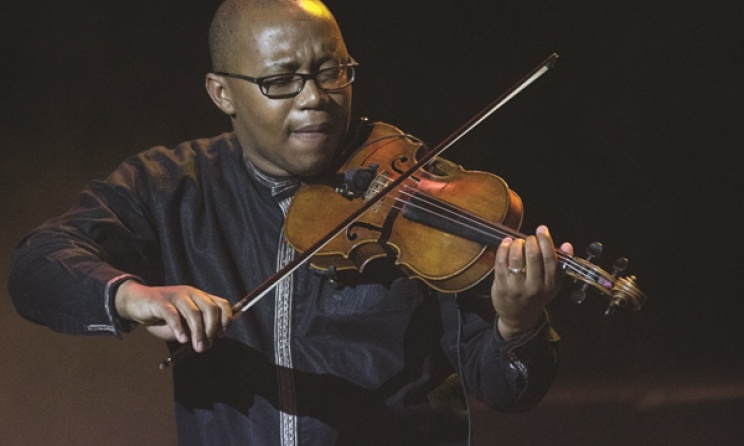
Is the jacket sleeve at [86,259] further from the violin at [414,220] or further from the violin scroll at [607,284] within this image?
the violin scroll at [607,284]

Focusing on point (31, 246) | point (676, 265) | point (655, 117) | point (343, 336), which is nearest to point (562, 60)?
point (655, 117)

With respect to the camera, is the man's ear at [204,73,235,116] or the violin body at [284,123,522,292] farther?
the man's ear at [204,73,235,116]

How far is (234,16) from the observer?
1.60 meters

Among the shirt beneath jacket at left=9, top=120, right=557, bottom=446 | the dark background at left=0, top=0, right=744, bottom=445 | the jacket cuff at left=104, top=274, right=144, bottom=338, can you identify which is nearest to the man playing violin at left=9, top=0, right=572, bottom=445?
the shirt beneath jacket at left=9, top=120, right=557, bottom=446

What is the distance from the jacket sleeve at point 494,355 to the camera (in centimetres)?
146

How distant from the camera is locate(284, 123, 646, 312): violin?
140cm

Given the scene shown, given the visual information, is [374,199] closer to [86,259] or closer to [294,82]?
[294,82]

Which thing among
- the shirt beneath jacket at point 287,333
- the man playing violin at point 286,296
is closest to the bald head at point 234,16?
the man playing violin at point 286,296

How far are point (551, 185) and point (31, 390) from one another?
1.42 metres

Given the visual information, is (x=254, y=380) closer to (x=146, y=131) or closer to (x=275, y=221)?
(x=275, y=221)

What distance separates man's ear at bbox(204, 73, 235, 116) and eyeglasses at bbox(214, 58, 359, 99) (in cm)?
10

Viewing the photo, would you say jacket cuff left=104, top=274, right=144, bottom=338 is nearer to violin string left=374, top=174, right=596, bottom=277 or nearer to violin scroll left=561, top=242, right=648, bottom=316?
violin string left=374, top=174, right=596, bottom=277

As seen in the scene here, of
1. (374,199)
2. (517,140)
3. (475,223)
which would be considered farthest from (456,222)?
(517,140)

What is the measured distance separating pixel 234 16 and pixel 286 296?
18.7 inches
